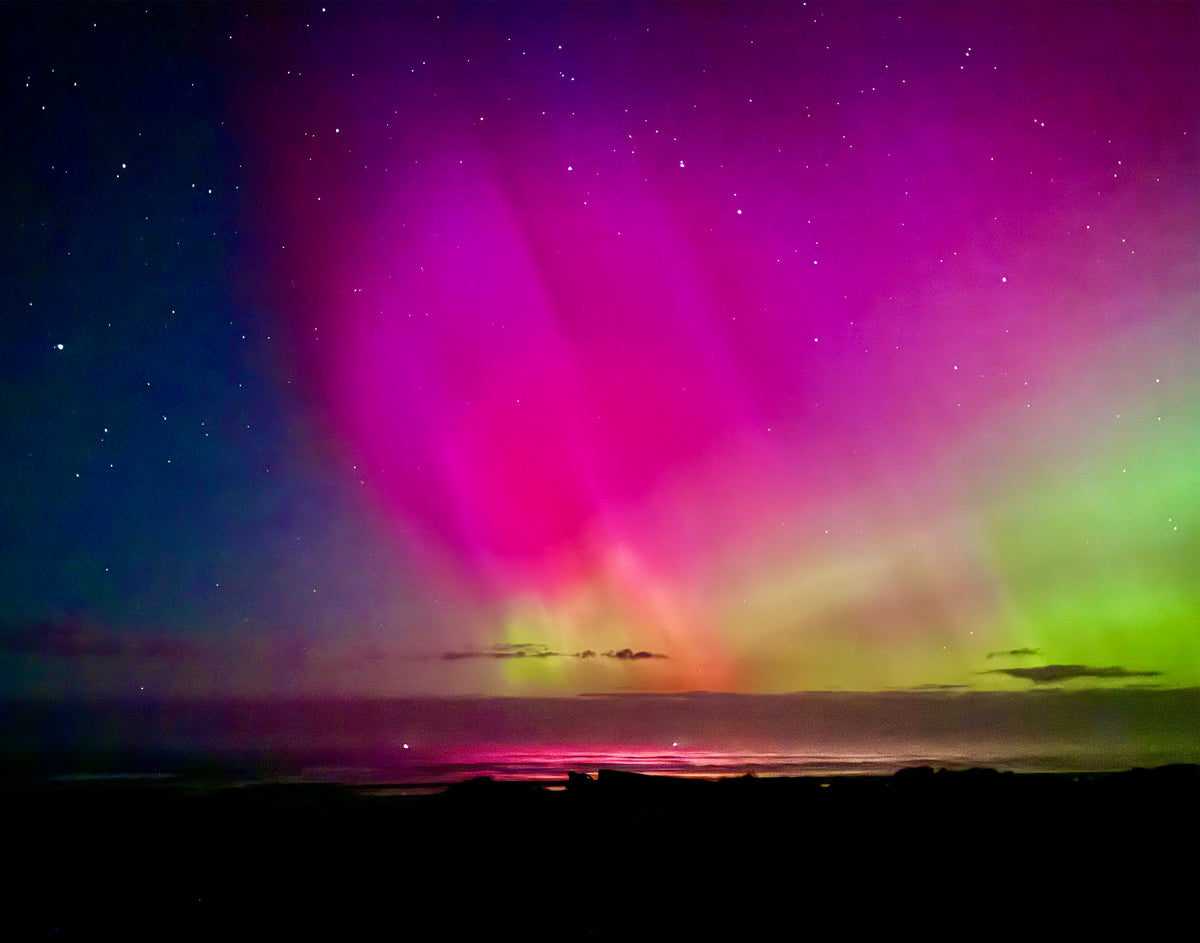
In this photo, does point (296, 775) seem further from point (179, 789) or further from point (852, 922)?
point (852, 922)

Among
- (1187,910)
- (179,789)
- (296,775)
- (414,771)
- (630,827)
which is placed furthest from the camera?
(414,771)

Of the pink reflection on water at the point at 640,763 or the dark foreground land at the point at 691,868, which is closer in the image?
the dark foreground land at the point at 691,868

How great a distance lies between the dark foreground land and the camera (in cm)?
827

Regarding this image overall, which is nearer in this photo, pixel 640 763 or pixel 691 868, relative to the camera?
pixel 691 868

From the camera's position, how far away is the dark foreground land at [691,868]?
8.27m

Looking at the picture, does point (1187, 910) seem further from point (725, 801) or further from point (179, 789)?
point (179, 789)

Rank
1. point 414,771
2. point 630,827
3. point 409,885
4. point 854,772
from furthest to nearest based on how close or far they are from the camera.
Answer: point 414,771
point 854,772
point 630,827
point 409,885

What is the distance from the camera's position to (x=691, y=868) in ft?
31.0

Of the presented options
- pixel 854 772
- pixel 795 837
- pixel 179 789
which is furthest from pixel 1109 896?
pixel 179 789

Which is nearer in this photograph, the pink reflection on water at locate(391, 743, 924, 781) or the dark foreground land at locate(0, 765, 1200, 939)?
the dark foreground land at locate(0, 765, 1200, 939)

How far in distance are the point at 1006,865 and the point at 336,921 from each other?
7001 mm

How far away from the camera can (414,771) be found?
92.9ft

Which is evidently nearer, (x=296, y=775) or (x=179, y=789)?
(x=179, y=789)

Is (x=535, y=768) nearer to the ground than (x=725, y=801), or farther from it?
nearer to the ground
